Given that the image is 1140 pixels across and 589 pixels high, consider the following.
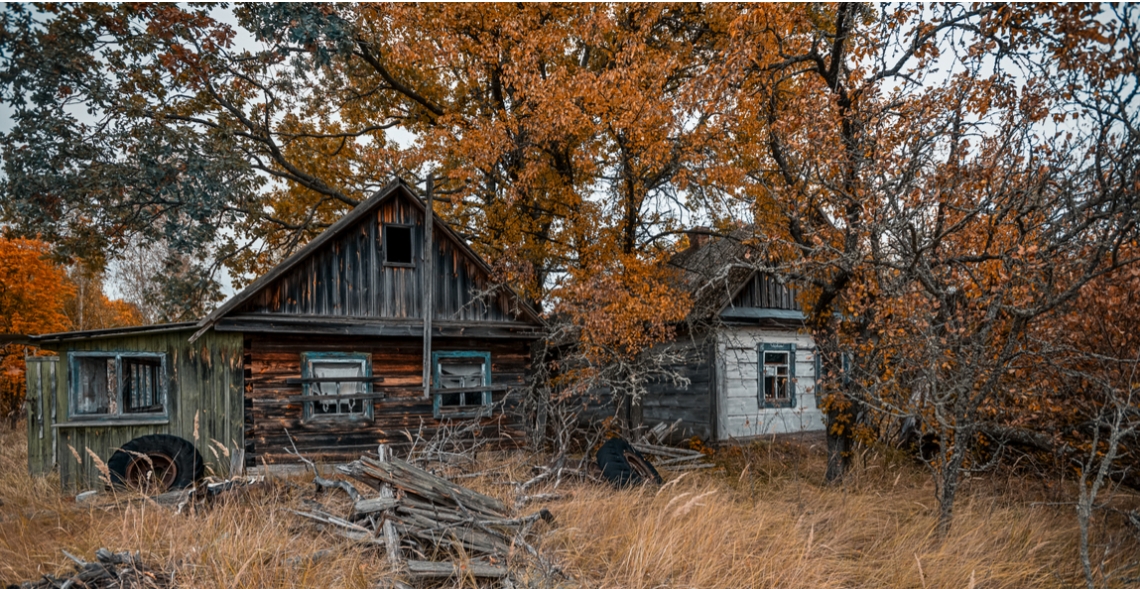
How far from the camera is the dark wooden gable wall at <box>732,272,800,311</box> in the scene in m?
14.2

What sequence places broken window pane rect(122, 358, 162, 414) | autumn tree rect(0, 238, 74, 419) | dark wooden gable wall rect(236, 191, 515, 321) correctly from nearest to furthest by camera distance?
dark wooden gable wall rect(236, 191, 515, 321) → broken window pane rect(122, 358, 162, 414) → autumn tree rect(0, 238, 74, 419)

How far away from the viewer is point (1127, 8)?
5.48 m

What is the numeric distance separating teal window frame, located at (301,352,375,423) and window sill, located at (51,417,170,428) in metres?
2.21

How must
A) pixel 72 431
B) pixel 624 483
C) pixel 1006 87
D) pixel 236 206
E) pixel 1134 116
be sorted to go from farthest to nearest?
pixel 236 206
pixel 72 431
pixel 624 483
pixel 1006 87
pixel 1134 116

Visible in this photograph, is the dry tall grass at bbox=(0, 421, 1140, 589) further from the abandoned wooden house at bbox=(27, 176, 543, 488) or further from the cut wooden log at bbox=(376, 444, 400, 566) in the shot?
the abandoned wooden house at bbox=(27, 176, 543, 488)

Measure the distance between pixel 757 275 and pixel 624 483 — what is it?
7.84 m

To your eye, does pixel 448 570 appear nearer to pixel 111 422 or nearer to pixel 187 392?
pixel 187 392

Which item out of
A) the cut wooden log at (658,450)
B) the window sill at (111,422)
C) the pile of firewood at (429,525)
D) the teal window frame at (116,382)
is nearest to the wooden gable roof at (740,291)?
the cut wooden log at (658,450)

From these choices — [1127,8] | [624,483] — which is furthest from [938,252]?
[624,483]

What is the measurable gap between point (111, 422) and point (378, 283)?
4.78 metres

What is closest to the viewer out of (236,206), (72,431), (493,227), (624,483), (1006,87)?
(1006,87)

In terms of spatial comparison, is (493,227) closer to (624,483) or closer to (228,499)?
(624,483)

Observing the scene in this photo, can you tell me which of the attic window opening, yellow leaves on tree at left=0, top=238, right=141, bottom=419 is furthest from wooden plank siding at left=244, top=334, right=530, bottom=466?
yellow leaves on tree at left=0, top=238, right=141, bottom=419

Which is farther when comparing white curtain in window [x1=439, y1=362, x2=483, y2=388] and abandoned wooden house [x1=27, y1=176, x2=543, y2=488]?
white curtain in window [x1=439, y1=362, x2=483, y2=388]
